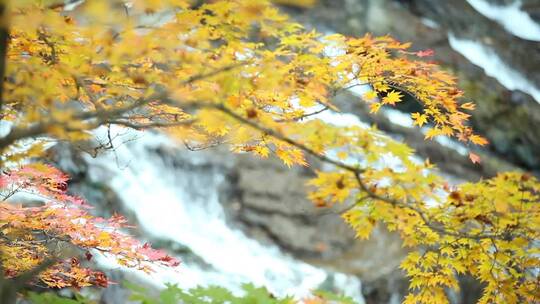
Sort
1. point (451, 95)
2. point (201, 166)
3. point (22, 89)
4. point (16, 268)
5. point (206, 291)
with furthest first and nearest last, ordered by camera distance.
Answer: point (201, 166) < point (16, 268) < point (451, 95) < point (206, 291) < point (22, 89)

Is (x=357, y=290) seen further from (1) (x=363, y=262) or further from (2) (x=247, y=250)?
(2) (x=247, y=250)

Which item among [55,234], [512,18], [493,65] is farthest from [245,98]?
[512,18]

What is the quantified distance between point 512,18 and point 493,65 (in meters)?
1.58

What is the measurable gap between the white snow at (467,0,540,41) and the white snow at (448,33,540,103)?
0.93 metres

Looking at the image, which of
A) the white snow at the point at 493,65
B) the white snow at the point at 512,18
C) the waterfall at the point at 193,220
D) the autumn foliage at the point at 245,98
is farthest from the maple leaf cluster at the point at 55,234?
the white snow at the point at 512,18

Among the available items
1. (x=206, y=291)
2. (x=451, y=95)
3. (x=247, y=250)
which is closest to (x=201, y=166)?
(x=247, y=250)

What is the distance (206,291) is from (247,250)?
599 cm

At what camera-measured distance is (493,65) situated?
1070cm

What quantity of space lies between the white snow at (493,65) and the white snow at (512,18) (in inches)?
36.8

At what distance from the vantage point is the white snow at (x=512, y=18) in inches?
442

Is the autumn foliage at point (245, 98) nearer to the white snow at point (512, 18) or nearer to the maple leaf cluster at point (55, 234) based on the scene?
the maple leaf cluster at point (55, 234)

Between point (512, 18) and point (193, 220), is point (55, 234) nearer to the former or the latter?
point (193, 220)

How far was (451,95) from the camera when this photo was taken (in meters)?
3.36

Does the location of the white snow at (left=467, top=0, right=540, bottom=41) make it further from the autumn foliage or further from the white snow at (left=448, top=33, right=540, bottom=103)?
the autumn foliage
